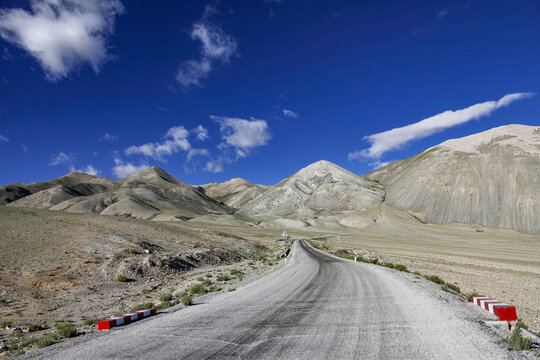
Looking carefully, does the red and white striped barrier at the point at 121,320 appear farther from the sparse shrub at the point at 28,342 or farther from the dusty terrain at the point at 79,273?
the sparse shrub at the point at 28,342

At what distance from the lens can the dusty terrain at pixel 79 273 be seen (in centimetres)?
1441

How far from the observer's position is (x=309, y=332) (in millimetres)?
8578

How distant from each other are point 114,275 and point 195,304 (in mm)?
12899

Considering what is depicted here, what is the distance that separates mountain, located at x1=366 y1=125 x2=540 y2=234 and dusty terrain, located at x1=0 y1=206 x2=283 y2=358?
108582 mm

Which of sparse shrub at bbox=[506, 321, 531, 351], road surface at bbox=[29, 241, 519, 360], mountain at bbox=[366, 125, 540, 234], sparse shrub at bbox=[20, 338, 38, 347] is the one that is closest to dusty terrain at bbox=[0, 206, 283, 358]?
sparse shrub at bbox=[20, 338, 38, 347]

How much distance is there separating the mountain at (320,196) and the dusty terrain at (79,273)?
128 m

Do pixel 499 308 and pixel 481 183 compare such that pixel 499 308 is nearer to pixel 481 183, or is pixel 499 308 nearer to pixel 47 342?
pixel 47 342

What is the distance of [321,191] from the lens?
178625 mm

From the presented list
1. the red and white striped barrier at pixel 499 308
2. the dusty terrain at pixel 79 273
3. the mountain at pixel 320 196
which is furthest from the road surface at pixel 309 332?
the mountain at pixel 320 196

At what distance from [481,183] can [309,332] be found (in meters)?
138

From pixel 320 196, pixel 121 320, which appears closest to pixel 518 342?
pixel 121 320

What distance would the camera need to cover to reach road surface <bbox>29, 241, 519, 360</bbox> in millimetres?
7016

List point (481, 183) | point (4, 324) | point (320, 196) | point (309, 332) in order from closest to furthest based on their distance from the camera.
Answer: point (309, 332), point (4, 324), point (481, 183), point (320, 196)

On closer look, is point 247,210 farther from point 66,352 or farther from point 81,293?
point 66,352
